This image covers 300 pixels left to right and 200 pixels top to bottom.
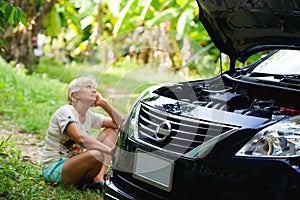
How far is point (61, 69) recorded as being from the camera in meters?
13.1

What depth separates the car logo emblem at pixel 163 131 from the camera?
299 centimetres

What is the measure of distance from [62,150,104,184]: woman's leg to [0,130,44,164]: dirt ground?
36.0 inches

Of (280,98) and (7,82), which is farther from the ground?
(280,98)

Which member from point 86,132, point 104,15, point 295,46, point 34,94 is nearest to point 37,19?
point 104,15

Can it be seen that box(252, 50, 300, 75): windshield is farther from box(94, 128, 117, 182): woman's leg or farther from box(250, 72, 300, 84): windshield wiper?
box(94, 128, 117, 182): woman's leg

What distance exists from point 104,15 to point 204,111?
31.9 ft

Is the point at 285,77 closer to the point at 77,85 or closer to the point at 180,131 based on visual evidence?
the point at 180,131

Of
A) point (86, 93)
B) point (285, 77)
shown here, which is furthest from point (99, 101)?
point (285, 77)

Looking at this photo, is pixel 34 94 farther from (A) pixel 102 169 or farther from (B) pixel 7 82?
(A) pixel 102 169

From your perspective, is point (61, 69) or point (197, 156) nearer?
point (197, 156)

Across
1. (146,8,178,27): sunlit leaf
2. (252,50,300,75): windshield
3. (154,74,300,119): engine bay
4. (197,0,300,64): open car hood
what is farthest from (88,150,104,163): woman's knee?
(146,8,178,27): sunlit leaf

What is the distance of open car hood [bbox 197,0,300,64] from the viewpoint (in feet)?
10.6

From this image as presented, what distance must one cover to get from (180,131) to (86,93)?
1.47m

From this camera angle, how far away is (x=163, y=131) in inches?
119
